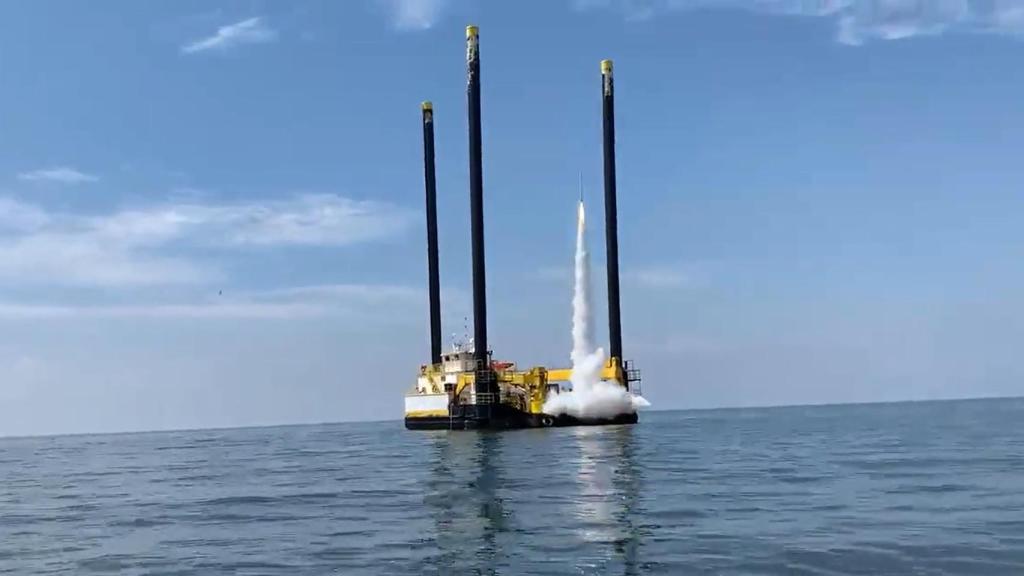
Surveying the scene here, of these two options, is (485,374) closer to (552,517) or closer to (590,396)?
(590,396)

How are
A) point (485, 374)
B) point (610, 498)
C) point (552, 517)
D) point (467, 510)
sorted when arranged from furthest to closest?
point (485, 374), point (610, 498), point (467, 510), point (552, 517)

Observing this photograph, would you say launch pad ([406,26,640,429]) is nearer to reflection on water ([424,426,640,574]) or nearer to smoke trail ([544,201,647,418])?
smoke trail ([544,201,647,418])

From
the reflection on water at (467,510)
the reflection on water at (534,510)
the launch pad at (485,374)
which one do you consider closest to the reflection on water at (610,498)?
the reflection on water at (534,510)

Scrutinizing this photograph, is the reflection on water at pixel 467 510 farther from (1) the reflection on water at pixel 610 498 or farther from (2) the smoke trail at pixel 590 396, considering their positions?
(2) the smoke trail at pixel 590 396

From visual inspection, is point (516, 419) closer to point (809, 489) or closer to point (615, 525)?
Answer: point (809, 489)

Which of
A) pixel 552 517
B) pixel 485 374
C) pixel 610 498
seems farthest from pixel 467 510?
pixel 485 374

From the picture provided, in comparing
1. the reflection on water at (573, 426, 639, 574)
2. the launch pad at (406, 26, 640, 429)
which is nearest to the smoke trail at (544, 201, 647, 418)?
the launch pad at (406, 26, 640, 429)

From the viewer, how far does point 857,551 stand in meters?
27.8

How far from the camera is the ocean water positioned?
27.7 metres

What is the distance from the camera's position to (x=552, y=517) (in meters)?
36.5

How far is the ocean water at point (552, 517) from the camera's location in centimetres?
2767

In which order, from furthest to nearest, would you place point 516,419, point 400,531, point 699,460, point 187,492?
1. point 516,419
2. point 699,460
3. point 187,492
4. point 400,531

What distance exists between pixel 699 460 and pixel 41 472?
197 feet

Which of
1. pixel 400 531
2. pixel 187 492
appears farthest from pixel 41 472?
pixel 400 531
